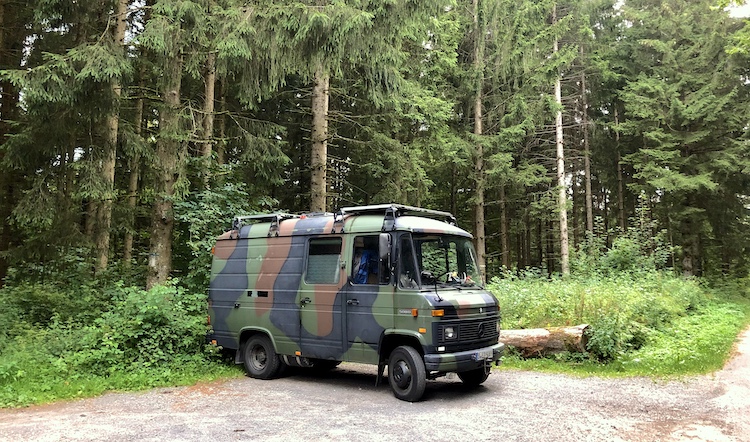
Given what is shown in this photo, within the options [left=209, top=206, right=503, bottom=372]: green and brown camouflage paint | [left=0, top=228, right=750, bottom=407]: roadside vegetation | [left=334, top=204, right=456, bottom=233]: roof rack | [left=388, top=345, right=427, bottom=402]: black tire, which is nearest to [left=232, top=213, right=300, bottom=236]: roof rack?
[left=209, top=206, right=503, bottom=372]: green and brown camouflage paint

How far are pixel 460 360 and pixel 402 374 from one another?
0.84 metres

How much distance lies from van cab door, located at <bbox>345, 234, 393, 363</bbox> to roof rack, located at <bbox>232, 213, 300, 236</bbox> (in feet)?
5.80

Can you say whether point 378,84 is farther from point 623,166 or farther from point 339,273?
point 623,166

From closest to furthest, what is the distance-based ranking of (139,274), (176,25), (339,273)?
(339,273) → (176,25) → (139,274)

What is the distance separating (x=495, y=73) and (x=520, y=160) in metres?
5.12

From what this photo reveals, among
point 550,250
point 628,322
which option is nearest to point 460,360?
point 628,322

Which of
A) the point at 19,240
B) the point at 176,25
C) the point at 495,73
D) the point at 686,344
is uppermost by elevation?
the point at 495,73

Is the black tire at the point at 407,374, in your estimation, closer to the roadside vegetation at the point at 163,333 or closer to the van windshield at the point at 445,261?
the van windshield at the point at 445,261

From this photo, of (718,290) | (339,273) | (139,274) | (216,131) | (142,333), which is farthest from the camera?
(718,290)

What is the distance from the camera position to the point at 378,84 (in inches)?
485

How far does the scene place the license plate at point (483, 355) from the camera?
6.82 meters

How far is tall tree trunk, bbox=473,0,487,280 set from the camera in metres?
21.4

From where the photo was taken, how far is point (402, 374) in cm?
687

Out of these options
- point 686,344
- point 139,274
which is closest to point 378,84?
point 139,274
